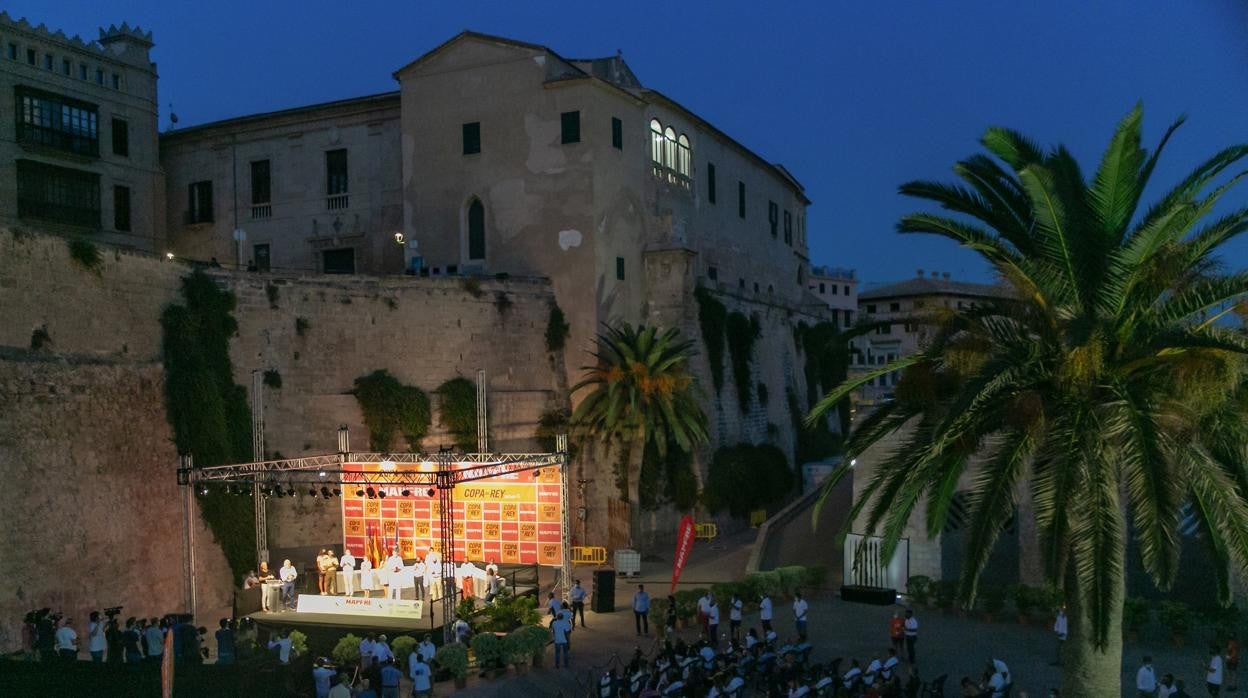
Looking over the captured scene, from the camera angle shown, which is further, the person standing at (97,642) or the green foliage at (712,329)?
the green foliage at (712,329)

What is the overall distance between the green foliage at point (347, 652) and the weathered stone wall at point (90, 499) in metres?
5.41

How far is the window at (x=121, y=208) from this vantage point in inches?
1484

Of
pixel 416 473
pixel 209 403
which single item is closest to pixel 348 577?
pixel 416 473

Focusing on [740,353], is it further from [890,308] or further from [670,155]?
[890,308]

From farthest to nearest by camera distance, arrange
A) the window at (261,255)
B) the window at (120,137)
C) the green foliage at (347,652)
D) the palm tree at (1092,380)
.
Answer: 1. the window at (261,255)
2. the window at (120,137)
3. the green foliage at (347,652)
4. the palm tree at (1092,380)

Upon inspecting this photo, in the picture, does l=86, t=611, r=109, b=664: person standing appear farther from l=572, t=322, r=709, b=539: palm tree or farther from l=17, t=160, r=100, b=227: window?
l=17, t=160, r=100, b=227: window

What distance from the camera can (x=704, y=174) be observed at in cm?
4241

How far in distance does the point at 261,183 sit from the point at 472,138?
9.55 metres

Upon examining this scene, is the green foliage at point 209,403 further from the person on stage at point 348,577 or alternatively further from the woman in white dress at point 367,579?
the woman in white dress at point 367,579

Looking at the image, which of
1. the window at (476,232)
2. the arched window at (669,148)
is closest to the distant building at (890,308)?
A: the arched window at (669,148)

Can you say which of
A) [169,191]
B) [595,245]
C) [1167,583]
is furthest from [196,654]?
[169,191]

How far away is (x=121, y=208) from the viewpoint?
38125mm

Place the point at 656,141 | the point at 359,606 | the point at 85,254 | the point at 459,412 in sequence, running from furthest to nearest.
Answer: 1. the point at 656,141
2. the point at 459,412
3. the point at 85,254
4. the point at 359,606

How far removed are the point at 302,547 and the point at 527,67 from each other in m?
17.0
